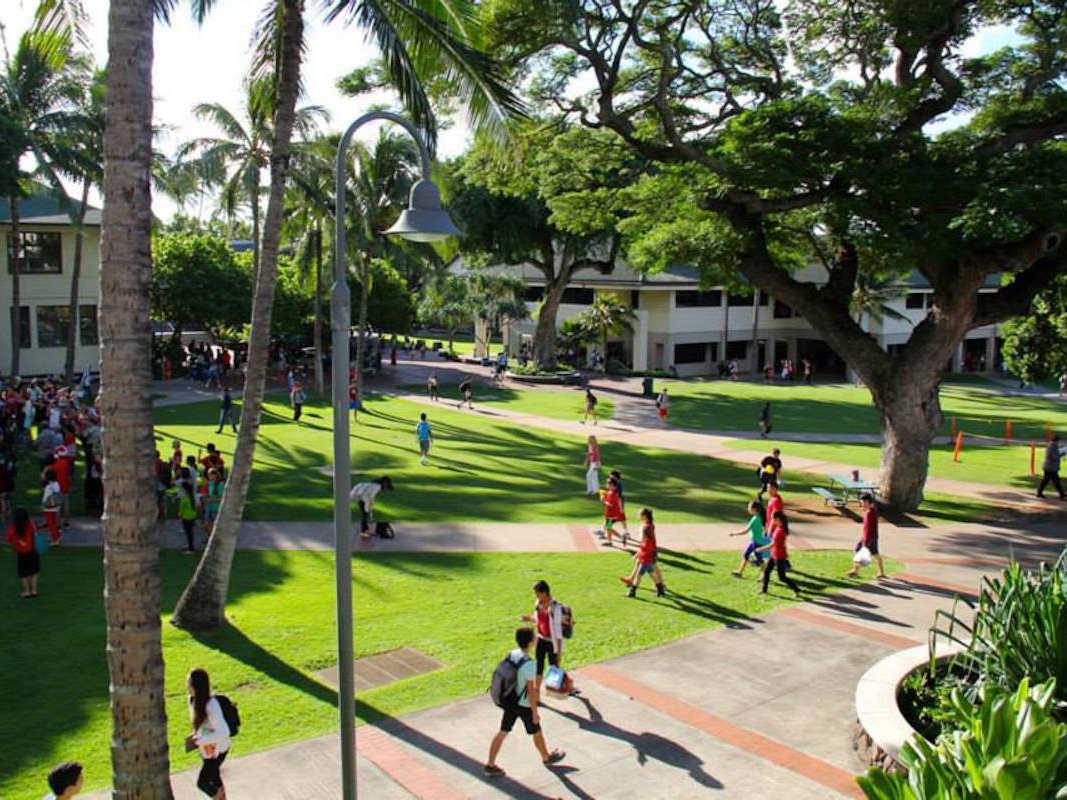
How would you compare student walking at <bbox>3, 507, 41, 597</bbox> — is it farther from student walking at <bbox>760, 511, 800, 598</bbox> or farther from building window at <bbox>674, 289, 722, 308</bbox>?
building window at <bbox>674, 289, 722, 308</bbox>

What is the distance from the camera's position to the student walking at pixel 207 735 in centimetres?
749

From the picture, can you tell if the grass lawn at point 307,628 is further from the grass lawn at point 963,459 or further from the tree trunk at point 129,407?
the grass lawn at point 963,459

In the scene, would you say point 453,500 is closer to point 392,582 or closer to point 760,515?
point 392,582

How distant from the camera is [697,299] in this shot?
5531cm

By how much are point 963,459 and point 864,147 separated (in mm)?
13240

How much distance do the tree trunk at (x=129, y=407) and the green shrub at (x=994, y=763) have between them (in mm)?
4222

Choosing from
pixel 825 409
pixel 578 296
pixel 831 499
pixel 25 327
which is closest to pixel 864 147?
pixel 831 499

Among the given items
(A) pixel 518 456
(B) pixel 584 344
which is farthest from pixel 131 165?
(B) pixel 584 344

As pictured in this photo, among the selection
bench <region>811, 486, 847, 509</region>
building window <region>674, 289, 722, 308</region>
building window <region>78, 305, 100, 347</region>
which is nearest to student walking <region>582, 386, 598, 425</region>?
bench <region>811, 486, 847, 509</region>

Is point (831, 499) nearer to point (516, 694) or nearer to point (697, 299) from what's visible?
point (516, 694)

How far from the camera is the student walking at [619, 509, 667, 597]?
13.5 m

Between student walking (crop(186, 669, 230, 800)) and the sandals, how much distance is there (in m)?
2.96

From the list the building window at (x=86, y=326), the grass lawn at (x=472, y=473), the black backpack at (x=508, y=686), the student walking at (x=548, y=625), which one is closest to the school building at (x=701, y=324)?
the grass lawn at (x=472, y=473)

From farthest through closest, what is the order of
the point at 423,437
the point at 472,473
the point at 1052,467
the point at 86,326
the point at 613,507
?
1. the point at 86,326
2. the point at 423,437
3. the point at 472,473
4. the point at 1052,467
5. the point at 613,507
